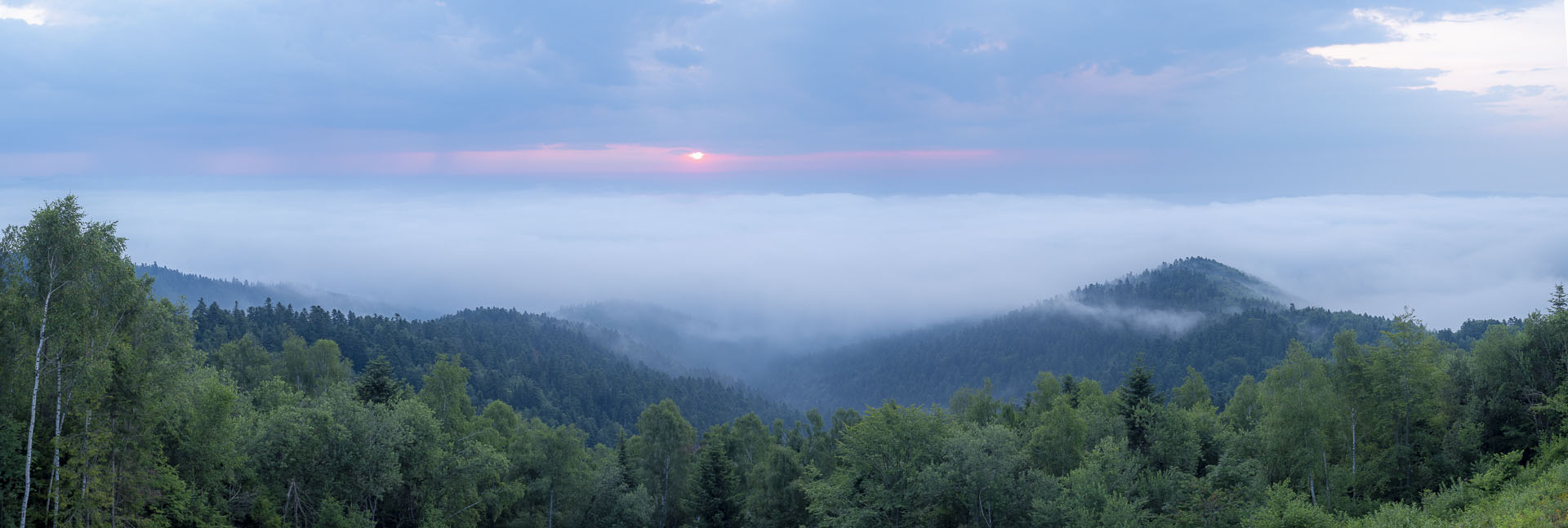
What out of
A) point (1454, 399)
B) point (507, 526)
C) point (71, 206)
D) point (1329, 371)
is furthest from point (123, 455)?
point (1454, 399)

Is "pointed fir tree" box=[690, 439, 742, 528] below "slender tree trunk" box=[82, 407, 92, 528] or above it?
below

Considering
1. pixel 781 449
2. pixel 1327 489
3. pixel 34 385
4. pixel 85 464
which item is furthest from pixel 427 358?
pixel 1327 489

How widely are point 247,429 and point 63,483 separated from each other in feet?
34.0

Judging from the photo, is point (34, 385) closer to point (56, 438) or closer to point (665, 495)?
point (56, 438)

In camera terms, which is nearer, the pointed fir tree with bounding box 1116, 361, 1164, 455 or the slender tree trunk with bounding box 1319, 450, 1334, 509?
the slender tree trunk with bounding box 1319, 450, 1334, 509

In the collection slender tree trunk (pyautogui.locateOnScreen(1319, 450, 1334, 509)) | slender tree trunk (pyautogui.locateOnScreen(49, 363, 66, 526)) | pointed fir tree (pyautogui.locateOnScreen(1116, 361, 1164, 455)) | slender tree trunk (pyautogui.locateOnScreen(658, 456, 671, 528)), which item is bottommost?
slender tree trunk (pyautogui.locateOnScreen(658, 456, 671, 528))

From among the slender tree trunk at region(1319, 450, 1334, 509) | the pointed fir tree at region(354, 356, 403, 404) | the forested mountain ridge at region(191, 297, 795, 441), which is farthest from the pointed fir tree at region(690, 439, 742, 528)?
the forested mountain ridge at region(191, 297, 795, 441)

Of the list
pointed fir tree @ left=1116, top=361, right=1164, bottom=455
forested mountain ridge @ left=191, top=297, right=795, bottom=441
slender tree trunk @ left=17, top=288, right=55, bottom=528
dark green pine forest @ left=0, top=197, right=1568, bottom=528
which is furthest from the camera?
forested mountain ridge @ left=191, top=297, right=795, bottom=441

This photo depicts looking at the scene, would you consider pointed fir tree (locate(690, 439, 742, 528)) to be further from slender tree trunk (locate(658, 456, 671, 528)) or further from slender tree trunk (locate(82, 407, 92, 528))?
slender tree trunk (locate(82, 407, 92, 528))

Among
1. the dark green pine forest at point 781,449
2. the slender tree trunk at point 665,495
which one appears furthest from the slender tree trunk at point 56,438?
the slender tree trunk at point 665,495

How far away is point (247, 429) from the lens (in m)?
38.1

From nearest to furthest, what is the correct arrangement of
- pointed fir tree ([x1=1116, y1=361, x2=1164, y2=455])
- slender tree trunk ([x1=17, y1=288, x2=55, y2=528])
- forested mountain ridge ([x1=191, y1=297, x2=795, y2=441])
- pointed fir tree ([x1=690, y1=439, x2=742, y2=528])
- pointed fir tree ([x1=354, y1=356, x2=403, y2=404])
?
1. slender tree trunk ([x1=17, y1=288, x2=55, y2=528])
2. pointed fir tree ([x1=1116, y1=361, x2=1164, y2=455])
3. pointed fir tree ([x1=354, y1=356, x2=403, y2=404])
4. pointed fir tree ([x1=690, y1=439, x2=742, y2=528])
5. forested mountain ridge ([x1=191, y1=297, x2=795, y2=441])

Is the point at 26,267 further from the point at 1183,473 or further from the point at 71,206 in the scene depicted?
the point at 1183,473

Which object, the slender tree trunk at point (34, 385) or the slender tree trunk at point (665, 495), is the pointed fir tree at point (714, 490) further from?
the slender tree trunk at point (34, 385)
